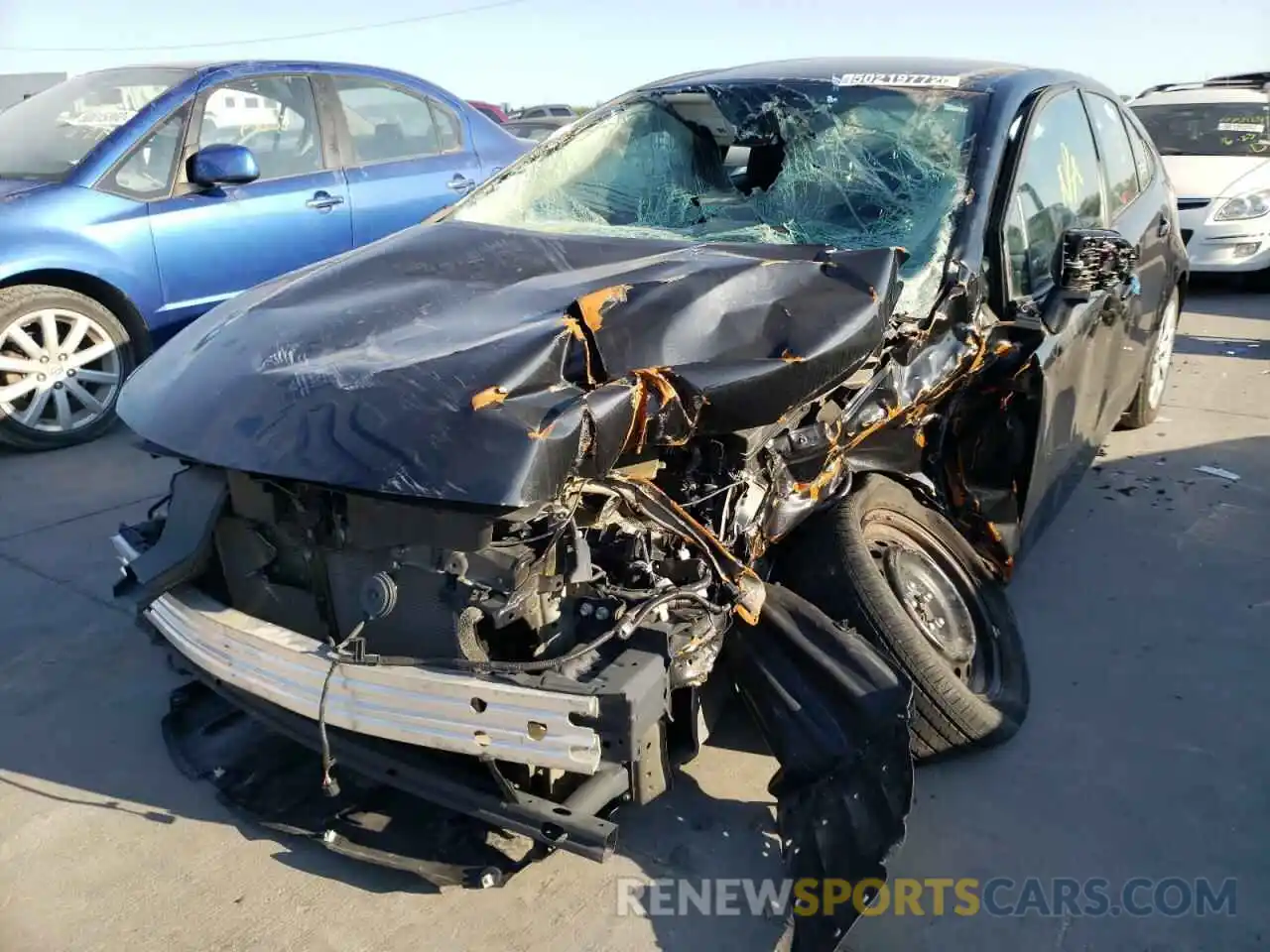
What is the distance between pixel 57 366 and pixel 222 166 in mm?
1321

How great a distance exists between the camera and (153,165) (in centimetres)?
553

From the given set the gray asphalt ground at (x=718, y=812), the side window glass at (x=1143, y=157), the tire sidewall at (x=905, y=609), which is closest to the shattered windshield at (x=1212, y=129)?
the side window glass at (x=1143, y=157)

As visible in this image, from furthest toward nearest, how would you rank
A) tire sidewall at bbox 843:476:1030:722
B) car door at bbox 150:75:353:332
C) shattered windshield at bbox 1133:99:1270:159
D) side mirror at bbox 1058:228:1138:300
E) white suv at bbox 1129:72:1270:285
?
shattered windshield at bbox 1133:99:1270:159 → white suv at bbox 1129:72:1270:285 → car door at bbox 150:75:353:332 → side mirror at bbox 1058:228:1138:300 → tire sidewall at bbox 843:476:1030:722

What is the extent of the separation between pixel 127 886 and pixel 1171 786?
2.72 metres

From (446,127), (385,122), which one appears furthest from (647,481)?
(446,127)

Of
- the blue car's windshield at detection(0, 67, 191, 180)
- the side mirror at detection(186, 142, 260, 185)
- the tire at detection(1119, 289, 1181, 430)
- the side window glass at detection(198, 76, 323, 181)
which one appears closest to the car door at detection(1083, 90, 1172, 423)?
the tire at detection(1119, 289, 1181, 430)

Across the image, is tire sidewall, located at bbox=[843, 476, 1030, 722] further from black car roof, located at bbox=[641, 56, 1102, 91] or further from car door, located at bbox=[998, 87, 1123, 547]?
black car roof, located at bbox=[641, 56, 1102, 91]

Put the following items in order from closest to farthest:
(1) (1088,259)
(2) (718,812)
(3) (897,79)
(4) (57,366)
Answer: (2) (718,812), (1) (1088,259), (3) (897,79), (4) (57,366)

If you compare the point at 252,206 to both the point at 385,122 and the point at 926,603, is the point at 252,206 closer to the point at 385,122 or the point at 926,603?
the point at 385,122

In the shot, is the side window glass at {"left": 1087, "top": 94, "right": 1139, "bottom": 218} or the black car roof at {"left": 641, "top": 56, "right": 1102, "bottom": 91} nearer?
the black car roof at {"left": 641, "top": 56, "right": 1102, "bottom": 91}

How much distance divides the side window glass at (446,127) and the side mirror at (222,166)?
1763 millimetres

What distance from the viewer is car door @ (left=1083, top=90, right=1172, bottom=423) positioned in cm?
443

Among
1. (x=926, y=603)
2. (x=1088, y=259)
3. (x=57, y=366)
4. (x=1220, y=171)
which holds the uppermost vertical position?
(x=1088, y=259)

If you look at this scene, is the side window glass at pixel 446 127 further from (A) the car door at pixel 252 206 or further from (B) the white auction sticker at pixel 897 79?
(B) the white auction sticker at pixel 897 79
